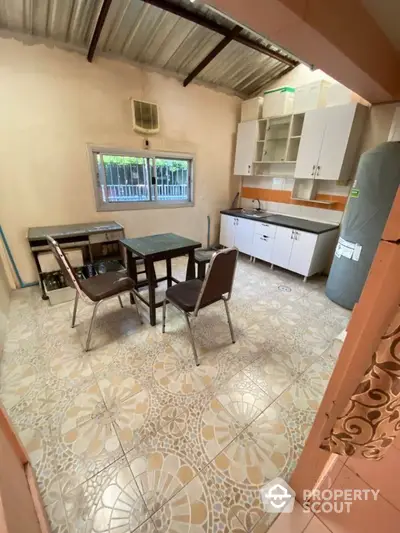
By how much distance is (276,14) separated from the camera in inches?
51.4

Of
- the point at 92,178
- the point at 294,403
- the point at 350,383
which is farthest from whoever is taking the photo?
the point at 92,178

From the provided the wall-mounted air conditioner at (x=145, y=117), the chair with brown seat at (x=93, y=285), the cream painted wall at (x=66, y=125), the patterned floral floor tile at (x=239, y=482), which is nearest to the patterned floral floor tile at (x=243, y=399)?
the patterned floral floor tile at (x=239, y=482)

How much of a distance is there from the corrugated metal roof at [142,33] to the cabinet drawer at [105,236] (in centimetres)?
208

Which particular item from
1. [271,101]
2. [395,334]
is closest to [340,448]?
[395,334]

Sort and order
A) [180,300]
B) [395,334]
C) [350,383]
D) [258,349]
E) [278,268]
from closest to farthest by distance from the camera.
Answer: [395,334]
[350,383]
[180,300]
[258,349]
[278,268]

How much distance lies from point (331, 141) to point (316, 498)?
334 centimetres

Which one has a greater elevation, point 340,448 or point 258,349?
point 340,448

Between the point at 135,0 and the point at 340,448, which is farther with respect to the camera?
the point at 135,0

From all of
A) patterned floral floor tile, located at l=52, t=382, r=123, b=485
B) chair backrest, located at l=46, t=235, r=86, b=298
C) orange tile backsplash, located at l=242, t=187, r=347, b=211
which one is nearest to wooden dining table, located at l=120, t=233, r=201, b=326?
chair backrest, located at l=46, t=235, r=86, b=298

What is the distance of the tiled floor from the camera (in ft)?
3.37

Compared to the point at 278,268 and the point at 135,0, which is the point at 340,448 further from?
the point at 135,0

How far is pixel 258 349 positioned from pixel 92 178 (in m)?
2.94

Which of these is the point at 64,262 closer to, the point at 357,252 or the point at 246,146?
the point at 357,252

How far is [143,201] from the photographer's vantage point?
3.47 metres
